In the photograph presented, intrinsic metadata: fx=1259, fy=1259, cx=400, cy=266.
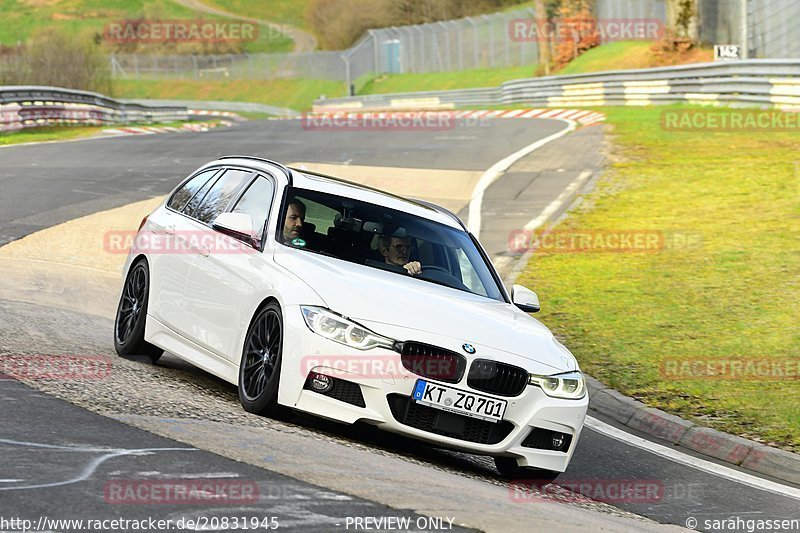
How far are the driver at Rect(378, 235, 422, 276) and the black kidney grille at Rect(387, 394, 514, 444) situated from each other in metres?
1.49

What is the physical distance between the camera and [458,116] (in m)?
42.8

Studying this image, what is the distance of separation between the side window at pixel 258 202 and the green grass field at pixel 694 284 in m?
3.84

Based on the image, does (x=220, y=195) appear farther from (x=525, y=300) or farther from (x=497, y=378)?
(x=497, y=378)

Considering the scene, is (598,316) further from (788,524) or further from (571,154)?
(571,154)

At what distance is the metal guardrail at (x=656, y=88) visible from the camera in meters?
30.4

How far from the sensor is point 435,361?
24.1 feet

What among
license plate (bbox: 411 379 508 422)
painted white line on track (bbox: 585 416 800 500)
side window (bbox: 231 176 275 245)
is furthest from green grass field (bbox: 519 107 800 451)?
side window (bbox: 231 176 275 245)

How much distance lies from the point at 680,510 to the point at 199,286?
3577mm

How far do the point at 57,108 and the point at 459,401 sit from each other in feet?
111

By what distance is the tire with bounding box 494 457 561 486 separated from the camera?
783 cm

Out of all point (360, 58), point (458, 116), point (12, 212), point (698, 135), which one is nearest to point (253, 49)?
point (360, 58)
